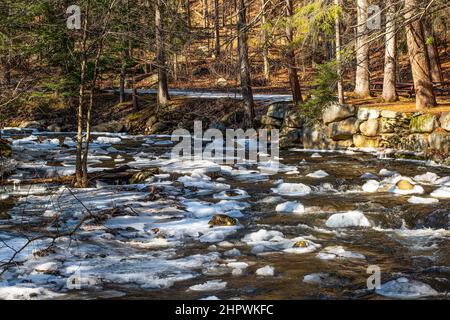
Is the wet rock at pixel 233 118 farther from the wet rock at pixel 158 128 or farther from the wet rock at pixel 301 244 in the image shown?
the wet rock at pixel 301 244

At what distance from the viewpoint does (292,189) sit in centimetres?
1119

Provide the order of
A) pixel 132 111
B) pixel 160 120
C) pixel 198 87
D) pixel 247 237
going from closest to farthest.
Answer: pixel 247 237 → pixel 160 120 → pixel 132 111 → pixel 198 87

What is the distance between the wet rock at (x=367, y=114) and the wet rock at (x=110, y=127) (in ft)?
41.7

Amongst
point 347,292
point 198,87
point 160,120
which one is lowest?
point 347,292

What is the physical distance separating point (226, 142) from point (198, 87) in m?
14.7

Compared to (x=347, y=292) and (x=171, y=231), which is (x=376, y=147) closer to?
(x=171, y=231)

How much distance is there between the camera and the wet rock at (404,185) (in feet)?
35.3

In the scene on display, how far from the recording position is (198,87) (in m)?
34.6

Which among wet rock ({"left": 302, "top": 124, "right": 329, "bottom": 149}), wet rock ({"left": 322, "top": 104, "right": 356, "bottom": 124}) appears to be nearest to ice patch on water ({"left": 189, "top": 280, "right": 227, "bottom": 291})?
wet rock ({"left": 322, "top": 104, "right": 356, "bottom": 124})

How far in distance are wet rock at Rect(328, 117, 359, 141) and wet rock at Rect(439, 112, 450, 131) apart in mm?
2983

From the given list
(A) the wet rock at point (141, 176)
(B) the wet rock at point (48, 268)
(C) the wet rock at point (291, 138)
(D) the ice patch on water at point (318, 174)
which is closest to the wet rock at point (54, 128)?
(C) the wet rock at point (291, 138)

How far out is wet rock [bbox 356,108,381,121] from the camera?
54.6 ft

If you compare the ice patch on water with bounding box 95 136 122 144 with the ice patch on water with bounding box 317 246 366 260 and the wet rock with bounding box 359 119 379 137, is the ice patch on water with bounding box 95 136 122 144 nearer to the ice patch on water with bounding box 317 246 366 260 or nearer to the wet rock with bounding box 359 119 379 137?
the wet rock with bounding box 359 119 379 137

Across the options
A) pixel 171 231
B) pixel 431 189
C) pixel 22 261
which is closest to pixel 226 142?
pixel 431 189
